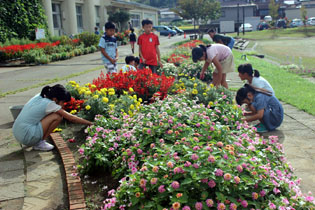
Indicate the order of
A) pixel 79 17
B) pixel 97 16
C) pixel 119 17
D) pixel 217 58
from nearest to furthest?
1. pixel 217 58
2. pixel 79 17
3. pixel 97 16
4. pixel 119 17

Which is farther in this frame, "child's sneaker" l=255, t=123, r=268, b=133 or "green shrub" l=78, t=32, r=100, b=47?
"green shrub" l=78, t=32, r=100, b=47

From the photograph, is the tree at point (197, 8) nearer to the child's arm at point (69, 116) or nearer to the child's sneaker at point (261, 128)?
the child's sneaker at point (261, 128)

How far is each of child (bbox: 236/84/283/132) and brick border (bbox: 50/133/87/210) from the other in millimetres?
2664

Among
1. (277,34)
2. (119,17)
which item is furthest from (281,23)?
(119,17)

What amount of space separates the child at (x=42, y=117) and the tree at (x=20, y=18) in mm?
17884

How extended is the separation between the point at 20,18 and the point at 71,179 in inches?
827

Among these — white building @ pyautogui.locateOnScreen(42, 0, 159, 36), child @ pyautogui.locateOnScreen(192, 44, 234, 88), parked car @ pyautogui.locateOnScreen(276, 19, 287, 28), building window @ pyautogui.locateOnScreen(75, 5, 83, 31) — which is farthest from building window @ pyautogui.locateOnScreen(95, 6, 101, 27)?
child @ pyautogui.locateOnScreen(192, 44, 234, 88)

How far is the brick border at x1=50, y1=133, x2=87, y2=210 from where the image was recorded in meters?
3.05

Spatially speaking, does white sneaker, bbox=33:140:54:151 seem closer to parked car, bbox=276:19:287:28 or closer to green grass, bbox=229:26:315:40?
green grass, bbox=229:26:315:40

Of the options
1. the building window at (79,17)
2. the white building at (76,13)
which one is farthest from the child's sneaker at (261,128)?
the building window at (79,17)

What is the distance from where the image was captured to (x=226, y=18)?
63.3m

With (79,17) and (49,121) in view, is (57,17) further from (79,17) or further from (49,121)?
(49,121)

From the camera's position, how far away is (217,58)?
Answer: 6.78m

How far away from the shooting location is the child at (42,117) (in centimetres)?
445
